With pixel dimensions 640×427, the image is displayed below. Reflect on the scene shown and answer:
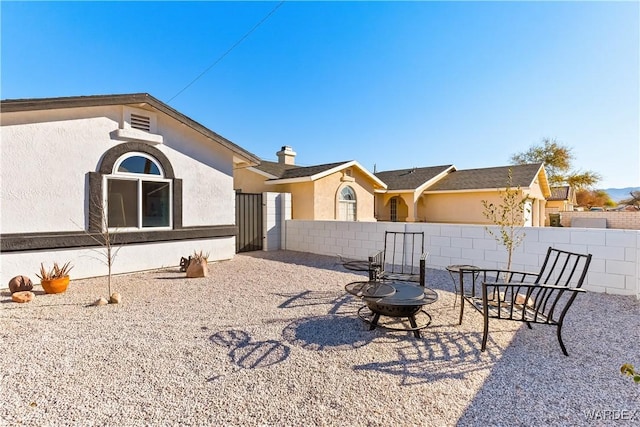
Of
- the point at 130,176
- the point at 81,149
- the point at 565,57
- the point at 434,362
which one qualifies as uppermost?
the point at 565,57

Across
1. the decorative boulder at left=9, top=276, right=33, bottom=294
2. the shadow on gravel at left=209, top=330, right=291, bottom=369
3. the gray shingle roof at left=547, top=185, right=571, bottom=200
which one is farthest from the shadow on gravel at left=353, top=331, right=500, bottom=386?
the gray shingle roof at left=547, top=185, right=571, bottom=200

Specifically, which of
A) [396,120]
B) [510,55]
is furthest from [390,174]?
[510,55]

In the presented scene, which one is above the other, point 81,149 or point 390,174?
point 390,174

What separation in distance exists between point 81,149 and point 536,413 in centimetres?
909

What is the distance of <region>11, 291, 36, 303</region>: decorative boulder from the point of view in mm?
5216

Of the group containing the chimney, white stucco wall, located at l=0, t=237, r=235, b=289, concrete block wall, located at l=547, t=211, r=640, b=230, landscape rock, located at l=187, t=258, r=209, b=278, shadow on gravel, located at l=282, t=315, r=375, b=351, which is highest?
the chimney

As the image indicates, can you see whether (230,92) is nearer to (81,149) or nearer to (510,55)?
(81,149)

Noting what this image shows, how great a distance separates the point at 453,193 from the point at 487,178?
2129mm

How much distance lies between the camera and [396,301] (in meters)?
3.78

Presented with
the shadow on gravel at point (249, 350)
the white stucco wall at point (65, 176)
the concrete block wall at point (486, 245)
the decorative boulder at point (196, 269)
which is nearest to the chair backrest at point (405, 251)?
the concrete block wall at point (486, 245)

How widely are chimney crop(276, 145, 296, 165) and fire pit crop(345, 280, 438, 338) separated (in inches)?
593

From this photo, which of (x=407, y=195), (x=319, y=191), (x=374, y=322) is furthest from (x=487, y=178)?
(x=374, y=322)

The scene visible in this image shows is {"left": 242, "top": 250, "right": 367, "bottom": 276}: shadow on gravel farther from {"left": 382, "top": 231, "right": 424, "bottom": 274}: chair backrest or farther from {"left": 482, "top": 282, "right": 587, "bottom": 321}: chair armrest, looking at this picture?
{"left": 482, "top": 282, "right": 587, "bottom": 321}: chair armrest

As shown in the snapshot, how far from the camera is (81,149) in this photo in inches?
267
